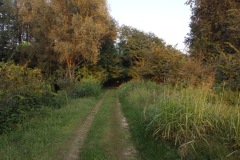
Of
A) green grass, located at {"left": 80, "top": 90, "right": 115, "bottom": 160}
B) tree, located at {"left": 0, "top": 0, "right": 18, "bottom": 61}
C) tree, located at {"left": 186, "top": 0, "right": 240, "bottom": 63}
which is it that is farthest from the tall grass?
tree, located at {"left": 0, "top": 0, "right": 18, "bottom": 61}

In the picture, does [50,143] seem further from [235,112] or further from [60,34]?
[60,34]

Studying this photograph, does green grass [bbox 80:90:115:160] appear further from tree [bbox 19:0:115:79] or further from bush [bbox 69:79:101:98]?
tree [bbox 19:0:115:79]

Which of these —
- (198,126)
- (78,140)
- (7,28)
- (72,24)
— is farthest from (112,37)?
(198,126)

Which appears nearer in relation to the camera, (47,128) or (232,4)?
(47,128)

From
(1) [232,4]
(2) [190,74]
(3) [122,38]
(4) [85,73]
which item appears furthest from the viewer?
(3) [122,38]

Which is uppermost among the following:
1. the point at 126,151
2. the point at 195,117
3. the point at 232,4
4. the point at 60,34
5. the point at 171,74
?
the point at 232,4

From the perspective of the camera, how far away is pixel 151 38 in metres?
51.6

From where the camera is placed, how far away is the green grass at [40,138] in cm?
664

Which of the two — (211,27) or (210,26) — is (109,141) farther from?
(211,27)

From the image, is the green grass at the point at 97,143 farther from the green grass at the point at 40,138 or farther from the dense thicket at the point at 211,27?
the dense thicket at the point at 211,27

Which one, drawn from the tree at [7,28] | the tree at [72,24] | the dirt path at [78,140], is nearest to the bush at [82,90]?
the tree at [72,24]

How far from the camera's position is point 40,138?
26.5ft

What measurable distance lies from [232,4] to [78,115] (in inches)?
602

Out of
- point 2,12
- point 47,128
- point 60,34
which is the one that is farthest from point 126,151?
point 2,12
